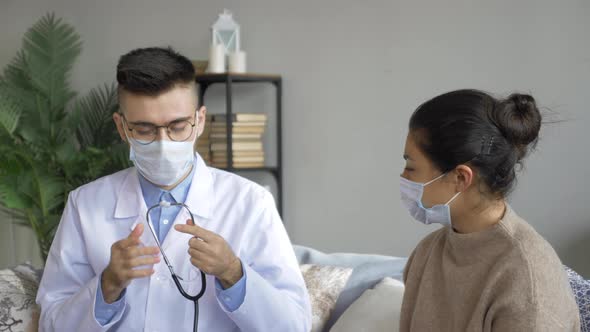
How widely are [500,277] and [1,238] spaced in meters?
3.50

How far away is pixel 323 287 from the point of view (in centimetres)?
223

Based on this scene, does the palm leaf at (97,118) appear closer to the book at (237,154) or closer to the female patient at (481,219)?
the book at (237,154)

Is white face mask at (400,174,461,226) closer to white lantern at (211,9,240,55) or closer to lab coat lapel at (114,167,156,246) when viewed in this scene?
lab coat lapel at (114,167,156,246)

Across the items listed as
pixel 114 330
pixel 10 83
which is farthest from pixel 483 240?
pixel 10 83

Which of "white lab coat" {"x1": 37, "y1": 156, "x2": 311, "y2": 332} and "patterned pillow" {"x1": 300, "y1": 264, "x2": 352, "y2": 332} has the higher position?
"white lab coat" {"x1": 37, "y1": 156, "x2": 311, "y2": 332}

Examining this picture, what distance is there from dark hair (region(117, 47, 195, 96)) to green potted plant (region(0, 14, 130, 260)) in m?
1.87

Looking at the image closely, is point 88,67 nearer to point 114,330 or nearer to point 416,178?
point 114,330

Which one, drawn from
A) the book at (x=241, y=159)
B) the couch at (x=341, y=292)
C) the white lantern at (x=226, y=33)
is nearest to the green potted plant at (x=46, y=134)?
the book at (x=241, y=159)

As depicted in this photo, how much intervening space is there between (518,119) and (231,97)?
2.36 m

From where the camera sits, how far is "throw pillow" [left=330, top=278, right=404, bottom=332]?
6.56 ft

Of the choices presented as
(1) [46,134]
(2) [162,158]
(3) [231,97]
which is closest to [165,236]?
(2) [162,158]

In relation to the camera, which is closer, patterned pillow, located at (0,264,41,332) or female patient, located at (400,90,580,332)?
female patient, located at (400,90,580,332)

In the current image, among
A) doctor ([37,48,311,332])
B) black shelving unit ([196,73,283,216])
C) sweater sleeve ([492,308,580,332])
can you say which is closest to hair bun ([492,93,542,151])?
sweater sleeve ([492,308,580,332])

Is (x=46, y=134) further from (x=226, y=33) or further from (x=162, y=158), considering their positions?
(x=162, y=158)
